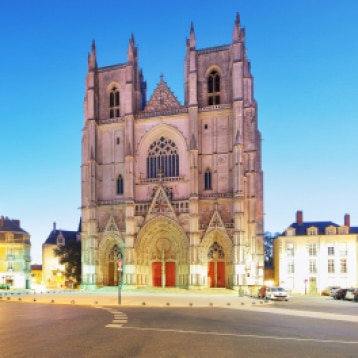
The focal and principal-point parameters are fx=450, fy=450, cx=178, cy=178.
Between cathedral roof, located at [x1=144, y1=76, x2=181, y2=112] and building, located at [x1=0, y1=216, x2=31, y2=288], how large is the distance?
31.2 m

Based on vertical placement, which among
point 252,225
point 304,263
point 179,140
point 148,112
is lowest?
point 304,263

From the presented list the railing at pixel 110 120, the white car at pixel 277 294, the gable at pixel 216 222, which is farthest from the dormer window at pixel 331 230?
the railing at pixel 110 120

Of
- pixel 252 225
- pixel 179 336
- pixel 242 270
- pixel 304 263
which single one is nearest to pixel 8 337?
pixel 179 336

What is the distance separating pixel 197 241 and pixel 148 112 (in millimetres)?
16098

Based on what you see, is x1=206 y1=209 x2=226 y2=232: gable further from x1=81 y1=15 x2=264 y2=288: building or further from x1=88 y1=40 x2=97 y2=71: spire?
x1=88 y1=40 x2=97 y2=71: spire

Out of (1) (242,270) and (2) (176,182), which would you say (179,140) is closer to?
(2) (176,182)

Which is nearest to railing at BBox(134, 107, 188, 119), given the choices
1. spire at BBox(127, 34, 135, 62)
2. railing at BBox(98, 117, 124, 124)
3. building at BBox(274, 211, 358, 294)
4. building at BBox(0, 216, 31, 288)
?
railing at BBox(98, 117, 124, 124)

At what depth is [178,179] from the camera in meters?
49.9

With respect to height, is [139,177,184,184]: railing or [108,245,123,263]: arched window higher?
[139,177,184,184]: railing

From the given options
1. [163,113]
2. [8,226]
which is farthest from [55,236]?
[163,113]

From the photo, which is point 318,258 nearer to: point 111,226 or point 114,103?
point 111,226

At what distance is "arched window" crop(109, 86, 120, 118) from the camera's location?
54438 millimetres

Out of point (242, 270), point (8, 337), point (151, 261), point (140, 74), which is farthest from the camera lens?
point (140, 74)

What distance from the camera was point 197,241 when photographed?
153ft
